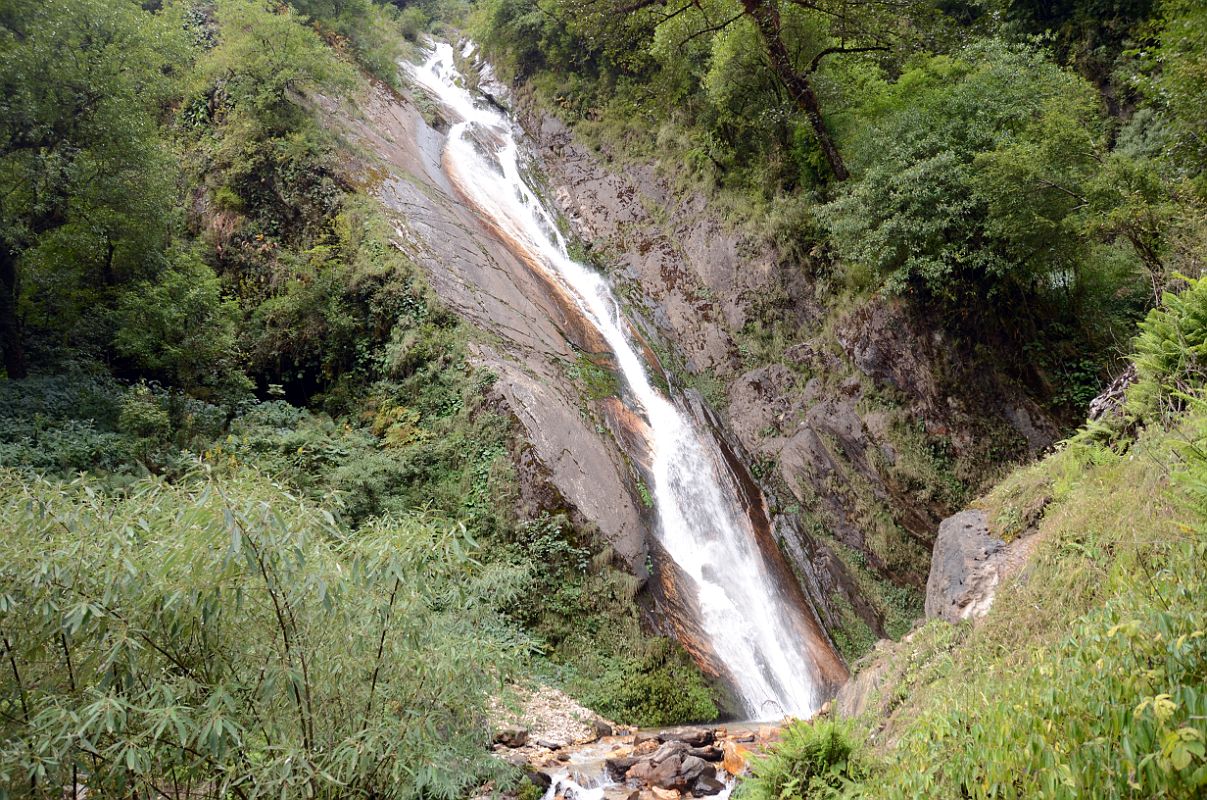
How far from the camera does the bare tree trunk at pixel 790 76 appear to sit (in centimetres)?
1571

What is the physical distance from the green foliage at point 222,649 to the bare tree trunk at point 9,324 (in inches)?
324

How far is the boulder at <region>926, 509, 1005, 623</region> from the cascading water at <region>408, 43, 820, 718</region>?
4077 mm

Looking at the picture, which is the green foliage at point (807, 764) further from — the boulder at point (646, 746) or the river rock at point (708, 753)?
the boulder at point (646, 746)

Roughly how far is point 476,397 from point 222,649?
338 inches

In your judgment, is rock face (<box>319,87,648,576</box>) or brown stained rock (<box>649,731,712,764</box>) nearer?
brown stained rock (<box>649,731,712,764</box>)

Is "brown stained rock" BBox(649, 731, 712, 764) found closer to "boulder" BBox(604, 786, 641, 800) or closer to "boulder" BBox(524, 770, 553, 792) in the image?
"boulder" BBox(604, 786, 641, 800)

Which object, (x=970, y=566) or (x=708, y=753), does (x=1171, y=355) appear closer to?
(x=970, y=566)

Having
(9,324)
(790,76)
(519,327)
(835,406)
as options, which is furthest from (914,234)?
(9,324)

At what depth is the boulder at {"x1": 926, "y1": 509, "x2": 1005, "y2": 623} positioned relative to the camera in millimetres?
7180

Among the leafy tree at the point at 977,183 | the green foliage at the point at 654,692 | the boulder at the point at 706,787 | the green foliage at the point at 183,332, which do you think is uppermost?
the leafy tree at the point at 977,183

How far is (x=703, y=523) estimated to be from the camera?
44.7 feet

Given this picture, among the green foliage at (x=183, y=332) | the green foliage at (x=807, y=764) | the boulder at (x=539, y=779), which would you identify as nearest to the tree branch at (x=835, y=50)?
the green foliage at (x=183, y=332)

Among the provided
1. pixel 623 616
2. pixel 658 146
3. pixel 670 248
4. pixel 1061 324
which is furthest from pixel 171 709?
pixel 658 146

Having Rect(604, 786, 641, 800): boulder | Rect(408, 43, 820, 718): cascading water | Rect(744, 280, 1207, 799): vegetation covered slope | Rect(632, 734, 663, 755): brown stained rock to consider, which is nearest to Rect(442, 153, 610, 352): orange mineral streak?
Rect(408, 43, 820, 718): cascading water
